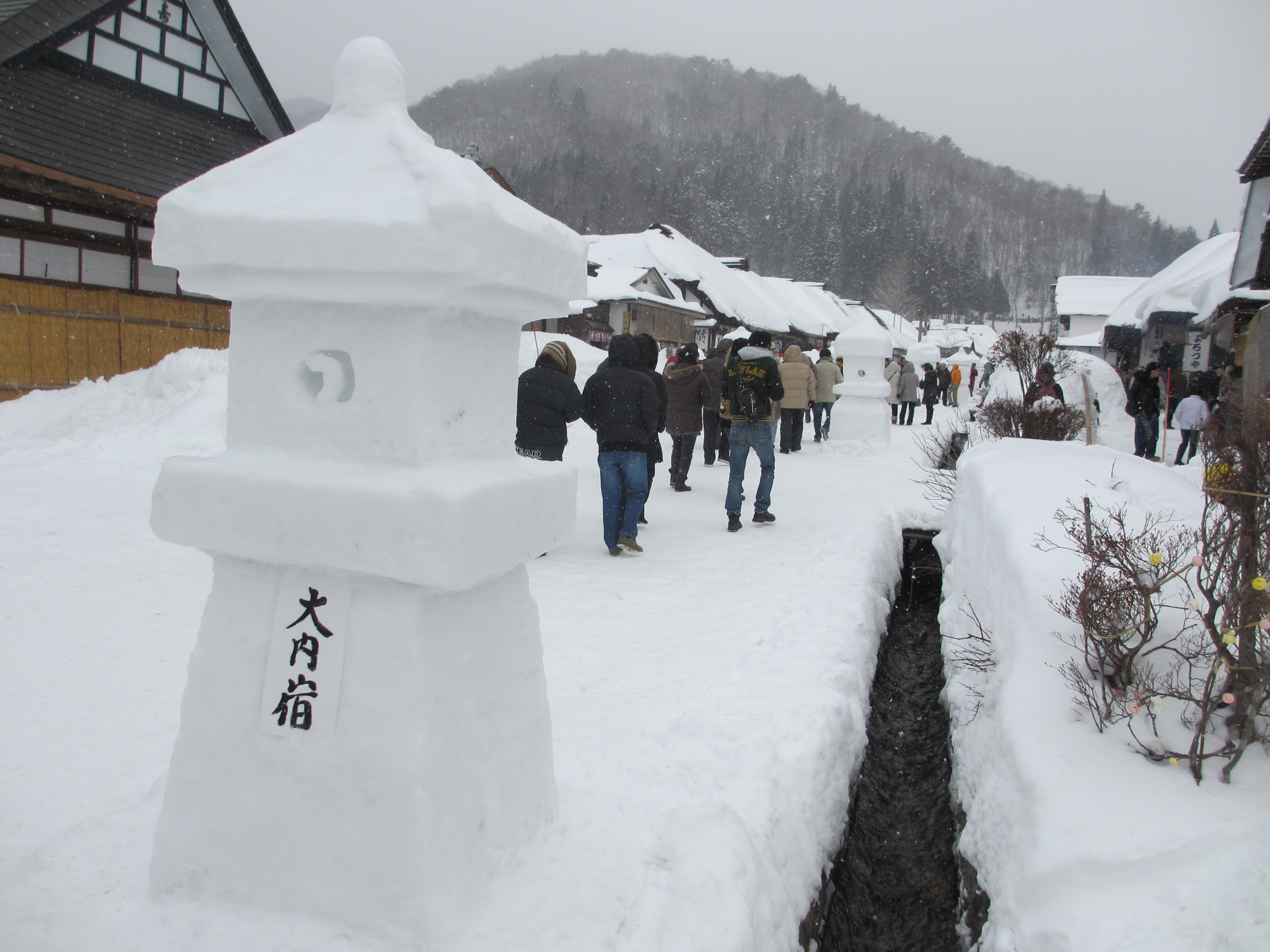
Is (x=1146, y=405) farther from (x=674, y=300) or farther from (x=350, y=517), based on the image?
(x=674, y=300)

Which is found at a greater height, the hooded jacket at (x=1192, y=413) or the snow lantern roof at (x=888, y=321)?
the snow lantern roof at (x=888, y=321)

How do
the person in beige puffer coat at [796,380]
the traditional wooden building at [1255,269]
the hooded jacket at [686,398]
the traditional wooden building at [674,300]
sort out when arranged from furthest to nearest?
1. the traditional wooden building at [674,300]
2. the person in beige puffer coat at [796,380]
3. the traditional wooden building at [1255,269]
4. the hooded jacket at [686,398]

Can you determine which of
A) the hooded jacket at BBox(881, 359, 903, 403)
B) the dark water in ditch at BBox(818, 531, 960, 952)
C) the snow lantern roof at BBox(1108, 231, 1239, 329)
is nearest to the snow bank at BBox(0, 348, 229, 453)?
the dark water in ditch at BBox(818, 531, 960, 952)

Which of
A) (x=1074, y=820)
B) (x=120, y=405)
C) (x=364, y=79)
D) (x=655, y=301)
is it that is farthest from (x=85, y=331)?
(x=655, y=301)

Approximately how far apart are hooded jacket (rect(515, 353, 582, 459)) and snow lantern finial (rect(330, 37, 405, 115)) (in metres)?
3.64

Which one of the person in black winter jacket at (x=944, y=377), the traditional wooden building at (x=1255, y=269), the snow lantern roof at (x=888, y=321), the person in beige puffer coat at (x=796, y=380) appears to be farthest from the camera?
the snow lantern roof at (x=888, y=321)

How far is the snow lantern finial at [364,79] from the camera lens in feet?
5.87

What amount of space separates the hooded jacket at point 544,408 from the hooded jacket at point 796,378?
210 inches

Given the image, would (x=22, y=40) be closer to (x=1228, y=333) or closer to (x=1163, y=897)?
(x=1163, y=897)

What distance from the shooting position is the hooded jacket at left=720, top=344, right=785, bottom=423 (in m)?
6.45

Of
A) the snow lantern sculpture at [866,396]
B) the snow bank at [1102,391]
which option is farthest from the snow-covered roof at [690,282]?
the snow lantern sculpture at [866,396]

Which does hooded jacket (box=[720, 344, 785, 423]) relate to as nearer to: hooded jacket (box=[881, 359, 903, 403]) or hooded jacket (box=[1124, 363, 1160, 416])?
hooded jacket (box=[1124, 363, 1160, 416])

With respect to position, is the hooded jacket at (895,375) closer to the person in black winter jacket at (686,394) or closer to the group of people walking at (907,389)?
the group of people walking at (907,389)

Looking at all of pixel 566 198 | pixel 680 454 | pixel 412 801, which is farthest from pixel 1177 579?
pixel 566 198
